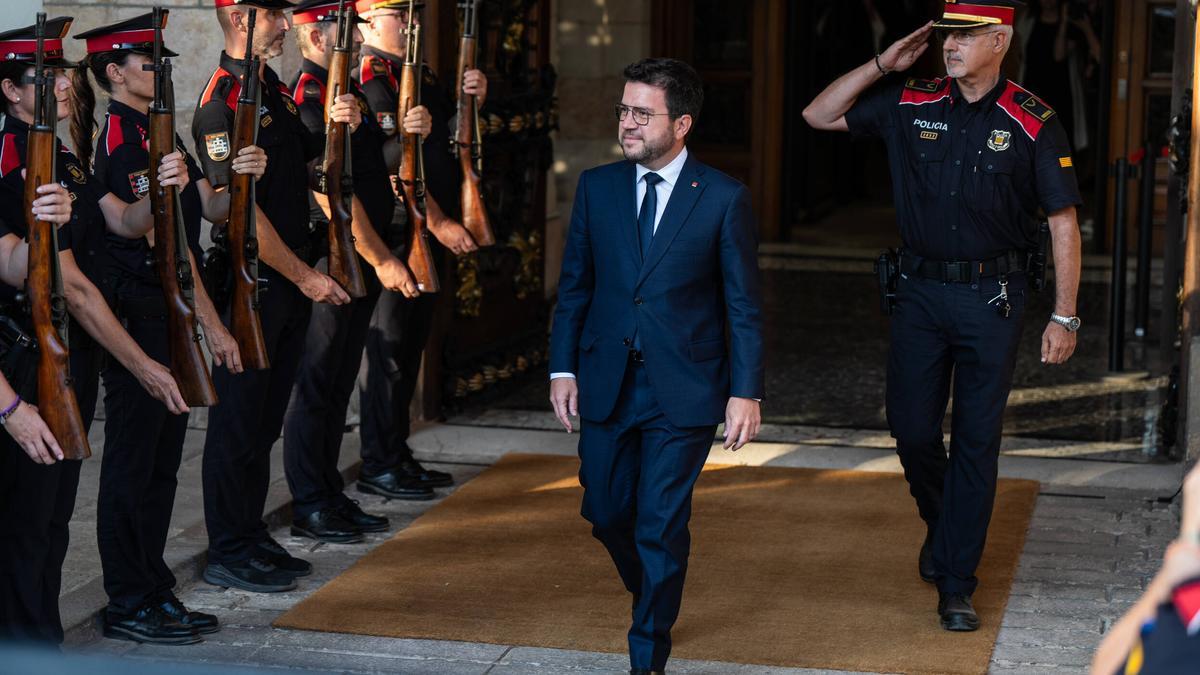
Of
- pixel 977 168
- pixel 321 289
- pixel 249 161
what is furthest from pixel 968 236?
pixel 249 161

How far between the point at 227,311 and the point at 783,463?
2.76 m

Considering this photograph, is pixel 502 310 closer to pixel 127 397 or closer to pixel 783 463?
pixel 783 463

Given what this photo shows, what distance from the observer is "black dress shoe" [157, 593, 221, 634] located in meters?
5.03

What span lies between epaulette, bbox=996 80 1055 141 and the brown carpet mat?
147 cm

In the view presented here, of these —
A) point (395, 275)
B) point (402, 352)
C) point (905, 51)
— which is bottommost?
point (402, 352)

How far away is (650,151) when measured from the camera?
4.52 meters

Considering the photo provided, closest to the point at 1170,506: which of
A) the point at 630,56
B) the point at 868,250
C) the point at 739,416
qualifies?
the point at 739,416

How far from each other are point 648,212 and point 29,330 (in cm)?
159

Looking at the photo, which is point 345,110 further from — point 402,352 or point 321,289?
point 402,352

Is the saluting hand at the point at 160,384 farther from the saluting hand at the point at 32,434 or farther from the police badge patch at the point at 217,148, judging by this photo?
the police badge patch at the point at 217,148

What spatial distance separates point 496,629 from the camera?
511cm

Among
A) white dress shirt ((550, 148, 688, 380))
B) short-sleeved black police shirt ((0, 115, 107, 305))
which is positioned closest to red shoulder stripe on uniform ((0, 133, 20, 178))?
short-sleeved black police shirt ((0, 115, 107, 305))

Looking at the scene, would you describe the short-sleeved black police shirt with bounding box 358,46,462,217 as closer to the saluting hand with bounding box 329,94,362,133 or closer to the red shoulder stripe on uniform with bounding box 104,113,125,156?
the saluting hand with bounding box 329,94,362,133

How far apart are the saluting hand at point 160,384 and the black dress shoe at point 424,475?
2.12 metres
